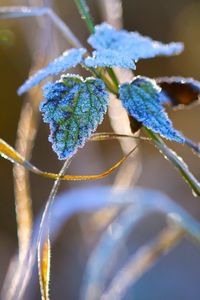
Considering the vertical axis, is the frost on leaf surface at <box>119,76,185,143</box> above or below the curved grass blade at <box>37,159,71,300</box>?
above

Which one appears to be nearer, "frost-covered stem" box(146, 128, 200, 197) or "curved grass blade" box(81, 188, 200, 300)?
"frost-covered stem" box(146, 128, 200, 197)

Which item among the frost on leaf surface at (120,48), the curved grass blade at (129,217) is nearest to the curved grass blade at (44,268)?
the frost on leaf surface at (120,48)

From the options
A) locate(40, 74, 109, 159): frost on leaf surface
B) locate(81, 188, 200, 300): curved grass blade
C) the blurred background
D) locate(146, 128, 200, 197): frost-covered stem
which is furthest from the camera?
the blurred background

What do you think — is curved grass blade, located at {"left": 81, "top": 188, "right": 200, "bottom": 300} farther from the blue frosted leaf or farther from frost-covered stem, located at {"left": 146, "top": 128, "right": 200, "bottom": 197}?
the blue frosted leaf

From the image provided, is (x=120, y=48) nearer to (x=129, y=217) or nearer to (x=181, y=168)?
(x=181, y=168)

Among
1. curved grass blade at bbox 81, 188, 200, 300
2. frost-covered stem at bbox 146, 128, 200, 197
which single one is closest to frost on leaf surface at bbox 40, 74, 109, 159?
frost-covered stem at bbox 146, 128, 200, 197

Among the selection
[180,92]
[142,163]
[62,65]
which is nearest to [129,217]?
[180,92]
